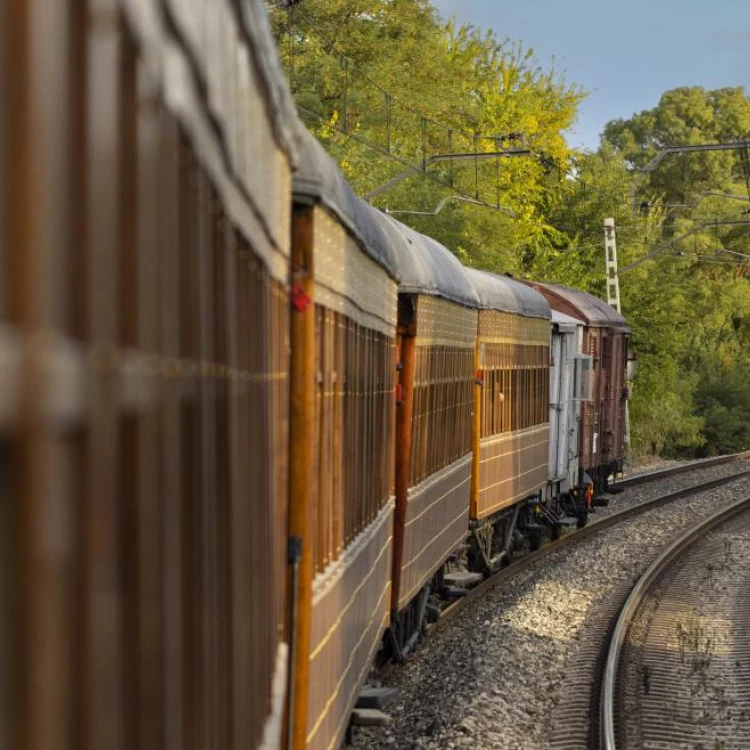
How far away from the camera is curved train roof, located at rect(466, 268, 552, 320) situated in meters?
14.5

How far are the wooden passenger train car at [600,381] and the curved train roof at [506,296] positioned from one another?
3853mm

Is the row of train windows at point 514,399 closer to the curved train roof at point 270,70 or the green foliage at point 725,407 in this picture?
the curved train roof at point 270,70

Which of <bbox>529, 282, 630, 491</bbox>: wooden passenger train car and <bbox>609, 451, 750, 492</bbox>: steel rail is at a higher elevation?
<bbox>529, 282, 630, 491</bbox>: wooden passenger train car

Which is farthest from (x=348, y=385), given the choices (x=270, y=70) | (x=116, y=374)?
(x=116, y=374)

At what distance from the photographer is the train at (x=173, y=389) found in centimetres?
114

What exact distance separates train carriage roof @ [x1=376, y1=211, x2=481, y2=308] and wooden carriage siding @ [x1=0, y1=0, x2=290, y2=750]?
6243mm

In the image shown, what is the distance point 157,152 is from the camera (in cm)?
172

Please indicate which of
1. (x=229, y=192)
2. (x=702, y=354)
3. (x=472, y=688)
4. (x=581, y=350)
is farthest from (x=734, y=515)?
(x=702, y=354)

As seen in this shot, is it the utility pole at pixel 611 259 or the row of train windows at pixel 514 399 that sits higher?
the utility pole at pixel 611 259

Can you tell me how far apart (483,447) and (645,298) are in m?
27.1

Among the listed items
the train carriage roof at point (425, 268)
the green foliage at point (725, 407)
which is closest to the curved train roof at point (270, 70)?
the train carriage roof at point (425, 268)

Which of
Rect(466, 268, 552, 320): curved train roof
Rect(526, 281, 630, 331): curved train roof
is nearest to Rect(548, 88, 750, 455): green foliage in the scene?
Rect(526, 281, 630, 331): curved train roof

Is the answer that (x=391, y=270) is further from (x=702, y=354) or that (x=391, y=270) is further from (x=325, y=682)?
(x=702, y=354)

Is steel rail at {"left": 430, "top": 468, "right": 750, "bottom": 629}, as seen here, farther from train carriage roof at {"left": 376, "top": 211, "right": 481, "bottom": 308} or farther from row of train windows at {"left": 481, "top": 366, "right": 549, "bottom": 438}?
train carriage roof at {"left": 376, "top": 211, "right": 481, "bottom": 308}
